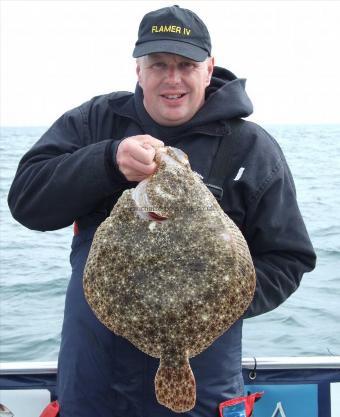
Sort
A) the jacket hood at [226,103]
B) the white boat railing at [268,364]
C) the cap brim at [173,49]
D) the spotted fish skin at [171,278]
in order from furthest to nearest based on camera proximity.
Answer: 1. the white boat railing at [268,364]
2. the jacket hood at [226,103]
3. the cap brim at [173,49]
4. the spotted fish skin at [171,278]

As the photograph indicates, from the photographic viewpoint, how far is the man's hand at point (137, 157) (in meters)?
2.40

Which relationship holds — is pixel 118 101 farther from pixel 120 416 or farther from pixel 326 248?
pixel 326 248

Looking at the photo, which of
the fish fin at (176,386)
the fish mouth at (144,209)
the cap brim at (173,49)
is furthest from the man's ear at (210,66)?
the fish fin at (176,386)

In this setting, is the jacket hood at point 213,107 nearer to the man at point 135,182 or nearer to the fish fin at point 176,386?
the man at point 135,182

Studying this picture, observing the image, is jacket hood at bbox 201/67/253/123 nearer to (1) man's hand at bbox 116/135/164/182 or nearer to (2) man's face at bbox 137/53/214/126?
(2) man's face at bbox 137/53/214/126

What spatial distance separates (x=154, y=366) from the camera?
2.78 m

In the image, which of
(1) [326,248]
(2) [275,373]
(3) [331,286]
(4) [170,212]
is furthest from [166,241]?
(1) [326,248]

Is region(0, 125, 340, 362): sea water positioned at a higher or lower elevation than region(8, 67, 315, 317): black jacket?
lower

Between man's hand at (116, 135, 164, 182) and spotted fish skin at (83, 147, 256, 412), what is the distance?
87mm

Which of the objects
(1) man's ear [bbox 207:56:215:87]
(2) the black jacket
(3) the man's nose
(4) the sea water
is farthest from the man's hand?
(4) the sea water

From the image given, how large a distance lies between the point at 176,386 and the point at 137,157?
0.90m

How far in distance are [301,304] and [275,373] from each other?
4.92 m

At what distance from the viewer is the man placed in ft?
9.16

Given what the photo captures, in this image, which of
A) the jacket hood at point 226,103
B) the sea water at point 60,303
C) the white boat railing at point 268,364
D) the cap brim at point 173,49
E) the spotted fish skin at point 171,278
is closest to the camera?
the spotted fish skin at point 171,278
